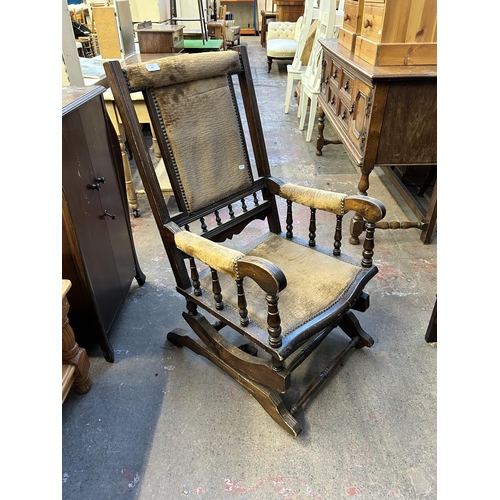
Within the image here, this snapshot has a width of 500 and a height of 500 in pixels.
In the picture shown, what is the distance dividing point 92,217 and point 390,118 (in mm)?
1528

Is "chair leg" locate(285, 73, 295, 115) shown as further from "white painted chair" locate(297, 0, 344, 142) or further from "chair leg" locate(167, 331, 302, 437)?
"chair leg" locate(167, 331, 302, 437)

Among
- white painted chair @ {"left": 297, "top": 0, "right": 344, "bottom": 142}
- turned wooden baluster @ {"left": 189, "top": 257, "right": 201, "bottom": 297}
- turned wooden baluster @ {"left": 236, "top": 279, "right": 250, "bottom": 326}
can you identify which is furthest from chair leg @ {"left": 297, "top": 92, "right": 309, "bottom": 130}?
turned wooden baluster @ {"left": 236, "top": 279, "right": 250, "bottom": 326}

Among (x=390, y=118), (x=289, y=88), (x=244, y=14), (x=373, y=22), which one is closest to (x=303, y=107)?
(x=289, y=88)

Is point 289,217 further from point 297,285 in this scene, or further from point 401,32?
point 401,32

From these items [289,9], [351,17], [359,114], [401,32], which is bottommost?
[359,114]

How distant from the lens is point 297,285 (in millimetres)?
1246

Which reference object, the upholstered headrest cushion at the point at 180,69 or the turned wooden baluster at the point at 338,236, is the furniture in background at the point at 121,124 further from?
the turned wooden baluster at the point at 338,236

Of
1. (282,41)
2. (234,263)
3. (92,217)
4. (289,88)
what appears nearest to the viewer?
(234,263)

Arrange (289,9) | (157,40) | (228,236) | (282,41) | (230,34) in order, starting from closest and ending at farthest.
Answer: (228,236) → (157,40) → (282,41) → (230,34) → (289,9)

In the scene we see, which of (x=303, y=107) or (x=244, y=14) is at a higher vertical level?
(x=244, y=14)

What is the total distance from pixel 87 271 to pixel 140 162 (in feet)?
1.48

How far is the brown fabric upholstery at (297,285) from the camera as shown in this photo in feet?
3.75

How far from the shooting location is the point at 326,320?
1129 mm

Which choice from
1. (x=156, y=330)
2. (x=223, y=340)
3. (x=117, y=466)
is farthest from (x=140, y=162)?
(x=117, y=466)
